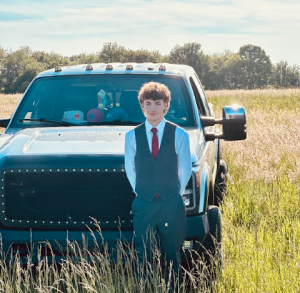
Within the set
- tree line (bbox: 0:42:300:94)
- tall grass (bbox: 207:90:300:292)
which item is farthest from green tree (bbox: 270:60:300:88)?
tall grass (bbox: 207:90:300:292)

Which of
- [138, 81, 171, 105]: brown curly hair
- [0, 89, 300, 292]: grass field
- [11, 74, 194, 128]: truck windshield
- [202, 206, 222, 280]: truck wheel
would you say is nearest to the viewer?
[138, 81, 171, 105]: brown curly hair

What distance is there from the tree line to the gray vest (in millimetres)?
94890

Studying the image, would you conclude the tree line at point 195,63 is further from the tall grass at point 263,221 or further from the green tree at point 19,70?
the tall grass at point 263,221

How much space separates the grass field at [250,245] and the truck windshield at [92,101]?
119 centimetres

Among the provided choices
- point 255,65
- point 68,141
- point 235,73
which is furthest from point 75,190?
point 255,65

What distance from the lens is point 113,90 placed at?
5664mm

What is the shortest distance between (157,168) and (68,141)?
0.99 metres

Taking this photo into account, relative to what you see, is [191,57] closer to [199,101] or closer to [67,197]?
[199,101]

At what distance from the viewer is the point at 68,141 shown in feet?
14.6

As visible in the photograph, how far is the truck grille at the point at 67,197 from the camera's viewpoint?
4.09 m

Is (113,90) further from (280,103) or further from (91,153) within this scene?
(280,103)

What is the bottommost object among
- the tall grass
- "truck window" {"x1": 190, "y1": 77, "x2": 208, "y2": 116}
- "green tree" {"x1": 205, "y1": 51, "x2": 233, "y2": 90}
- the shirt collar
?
the tall grass

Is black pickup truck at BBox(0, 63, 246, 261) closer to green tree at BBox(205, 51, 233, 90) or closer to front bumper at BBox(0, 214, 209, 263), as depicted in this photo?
front bumper at BBox(0, 214, 209, 263)

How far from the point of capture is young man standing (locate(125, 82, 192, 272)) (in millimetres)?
3713
